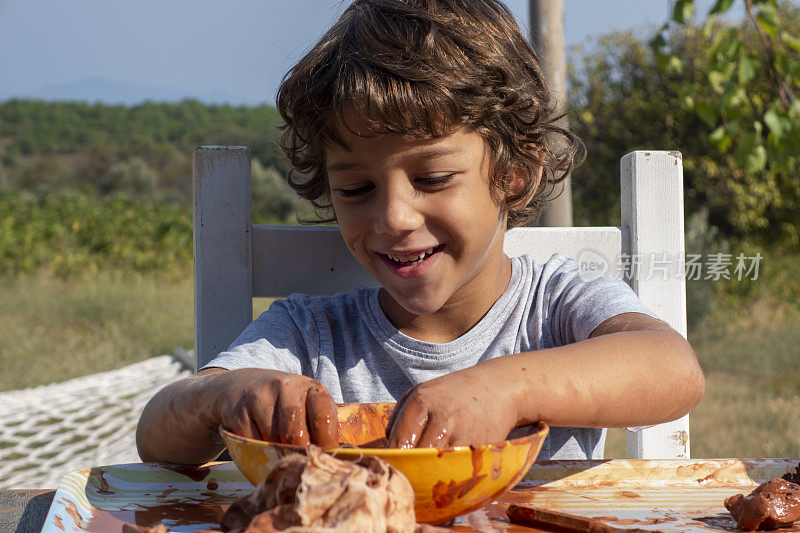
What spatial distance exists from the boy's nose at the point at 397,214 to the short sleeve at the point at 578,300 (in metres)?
0.41

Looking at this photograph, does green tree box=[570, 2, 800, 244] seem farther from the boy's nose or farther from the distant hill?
the distant hill

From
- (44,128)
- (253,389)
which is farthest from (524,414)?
(44,128)

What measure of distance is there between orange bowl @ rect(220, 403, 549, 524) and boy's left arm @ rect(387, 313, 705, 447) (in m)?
0.07

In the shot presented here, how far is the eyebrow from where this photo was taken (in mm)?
1428

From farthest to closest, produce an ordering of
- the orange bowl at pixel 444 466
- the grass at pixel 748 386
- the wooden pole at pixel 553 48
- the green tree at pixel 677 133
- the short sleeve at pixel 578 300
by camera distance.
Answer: the green tree at pixel 677 133 < the grass at pixel 748 386 < the wooden pole at pixel 553 48 < the short sleeve at pixel 578 300 < the orange bowl at pixel 444 466

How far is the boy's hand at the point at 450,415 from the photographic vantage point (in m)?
0.88

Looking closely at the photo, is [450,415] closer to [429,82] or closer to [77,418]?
[429,82]

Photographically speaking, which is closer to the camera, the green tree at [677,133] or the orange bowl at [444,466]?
the orange bowl at [444,466]

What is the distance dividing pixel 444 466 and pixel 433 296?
0.75m

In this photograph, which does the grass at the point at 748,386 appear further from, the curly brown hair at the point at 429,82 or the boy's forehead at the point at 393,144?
the boy's forehead at the point at 393,144

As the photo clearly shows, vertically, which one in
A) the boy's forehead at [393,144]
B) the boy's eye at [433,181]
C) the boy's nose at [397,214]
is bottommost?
the boy's nose at [397,214]

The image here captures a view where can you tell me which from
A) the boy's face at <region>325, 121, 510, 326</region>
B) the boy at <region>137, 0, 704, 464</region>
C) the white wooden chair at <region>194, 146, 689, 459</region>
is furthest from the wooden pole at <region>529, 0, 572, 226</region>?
the boy's face at <region>325, 121, 510, 326</region>

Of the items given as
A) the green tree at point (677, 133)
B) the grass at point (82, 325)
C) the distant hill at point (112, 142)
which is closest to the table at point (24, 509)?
the grass at point (82, 325)

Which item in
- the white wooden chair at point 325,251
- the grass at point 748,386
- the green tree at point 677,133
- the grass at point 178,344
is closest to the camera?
the white wooden chair at point 325,251
